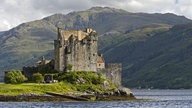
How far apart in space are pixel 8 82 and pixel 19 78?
3.21m

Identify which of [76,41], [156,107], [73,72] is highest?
[76,41]

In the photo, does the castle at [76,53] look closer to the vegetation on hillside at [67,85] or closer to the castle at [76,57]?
the castle at [76,57]

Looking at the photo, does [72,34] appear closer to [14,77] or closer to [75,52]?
[75,52]

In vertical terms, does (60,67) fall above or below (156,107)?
above

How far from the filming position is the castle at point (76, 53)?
145 meters

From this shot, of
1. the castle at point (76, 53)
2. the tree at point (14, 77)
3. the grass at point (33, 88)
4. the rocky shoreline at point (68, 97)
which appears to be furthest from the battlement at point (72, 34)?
the rocky shoreline at point (68, 97)

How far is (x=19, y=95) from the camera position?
→ 124m

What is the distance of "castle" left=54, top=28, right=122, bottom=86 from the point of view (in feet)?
476

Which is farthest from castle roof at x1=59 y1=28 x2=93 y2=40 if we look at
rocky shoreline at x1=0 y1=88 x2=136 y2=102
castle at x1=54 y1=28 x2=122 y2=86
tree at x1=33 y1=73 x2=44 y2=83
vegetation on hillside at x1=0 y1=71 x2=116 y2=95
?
rocky shoreline at x1=0 y1=88 x2=136 y2=102

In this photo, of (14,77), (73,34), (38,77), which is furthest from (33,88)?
(73,34)

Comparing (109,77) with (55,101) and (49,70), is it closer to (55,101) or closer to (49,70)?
(49,70)

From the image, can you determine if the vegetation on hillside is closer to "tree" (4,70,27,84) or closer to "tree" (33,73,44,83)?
"tree" (33,73,44,83)

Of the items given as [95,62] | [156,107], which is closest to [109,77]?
[95,62]

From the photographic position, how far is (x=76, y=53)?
5743 inches
